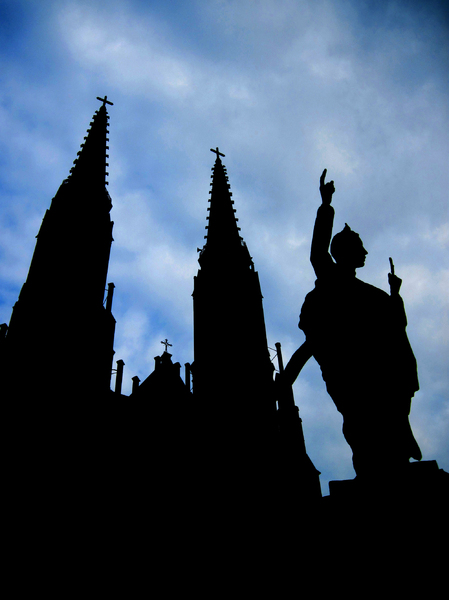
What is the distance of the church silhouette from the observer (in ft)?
45.0

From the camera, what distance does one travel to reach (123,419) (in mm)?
16547

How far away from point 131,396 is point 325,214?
15.8 m

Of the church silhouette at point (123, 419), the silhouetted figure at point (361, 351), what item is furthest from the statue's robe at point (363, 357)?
the church silhouette at point (123, 419)

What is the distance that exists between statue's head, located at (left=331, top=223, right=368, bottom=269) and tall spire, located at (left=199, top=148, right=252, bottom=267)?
22.4 metres

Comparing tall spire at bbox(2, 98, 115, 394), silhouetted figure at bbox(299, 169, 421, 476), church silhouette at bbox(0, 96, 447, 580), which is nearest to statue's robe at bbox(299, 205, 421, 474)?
silhouetted figure at bbox(299, 169, 421, 476)

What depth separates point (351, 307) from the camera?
3.23m

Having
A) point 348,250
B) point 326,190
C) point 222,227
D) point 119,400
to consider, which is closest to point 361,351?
point 348,250

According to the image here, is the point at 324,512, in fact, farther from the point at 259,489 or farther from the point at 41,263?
the point at 41,263

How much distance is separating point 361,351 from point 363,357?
0.16ft

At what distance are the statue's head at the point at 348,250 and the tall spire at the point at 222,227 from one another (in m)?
22.4

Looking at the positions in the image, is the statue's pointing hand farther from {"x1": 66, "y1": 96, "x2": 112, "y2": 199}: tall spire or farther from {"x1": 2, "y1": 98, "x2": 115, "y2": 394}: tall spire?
{"x1": 66, "y1": 96, "x2": 112, "y2": 199}: tall spire

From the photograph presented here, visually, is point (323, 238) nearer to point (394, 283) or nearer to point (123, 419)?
point (394, 283)

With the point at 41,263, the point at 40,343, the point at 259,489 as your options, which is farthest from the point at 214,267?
the point at 259,489

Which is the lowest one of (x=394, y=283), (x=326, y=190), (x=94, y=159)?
(x=394, y=283)
